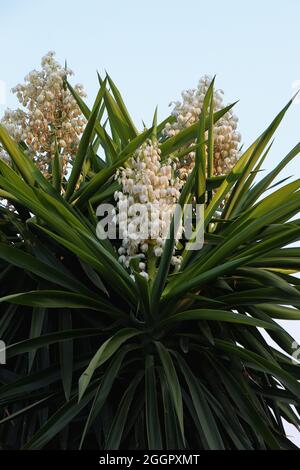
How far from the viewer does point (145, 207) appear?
3.03 m

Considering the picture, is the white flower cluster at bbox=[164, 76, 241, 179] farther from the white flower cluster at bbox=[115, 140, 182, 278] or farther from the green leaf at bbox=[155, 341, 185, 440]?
the green leaf at bbox=[155, 341, 185, 440]

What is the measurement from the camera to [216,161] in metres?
3.83

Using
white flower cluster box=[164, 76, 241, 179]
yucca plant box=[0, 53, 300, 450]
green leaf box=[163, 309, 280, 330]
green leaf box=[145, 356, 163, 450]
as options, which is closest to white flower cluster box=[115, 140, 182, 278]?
yucca plant box=[0, 53, 300, 450]

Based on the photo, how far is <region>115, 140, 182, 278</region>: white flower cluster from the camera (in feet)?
9.96

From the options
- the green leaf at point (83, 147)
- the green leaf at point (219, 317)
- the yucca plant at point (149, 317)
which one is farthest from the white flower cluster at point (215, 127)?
the green leaf at point (219, 317)

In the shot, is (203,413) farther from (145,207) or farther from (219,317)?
(145,207)

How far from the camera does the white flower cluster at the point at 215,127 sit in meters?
3.78

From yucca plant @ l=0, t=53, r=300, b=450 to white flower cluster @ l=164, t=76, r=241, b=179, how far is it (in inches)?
3.7

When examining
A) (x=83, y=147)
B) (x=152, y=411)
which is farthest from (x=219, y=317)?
(x=83, y=147)

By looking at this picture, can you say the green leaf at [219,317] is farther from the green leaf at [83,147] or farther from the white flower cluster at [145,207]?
the green leaf at [83,147]

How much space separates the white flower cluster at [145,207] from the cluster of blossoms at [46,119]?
76cm

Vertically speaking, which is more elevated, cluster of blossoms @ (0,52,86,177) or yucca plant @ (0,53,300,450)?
cluster of blossoms @ (0,52,86,177)
